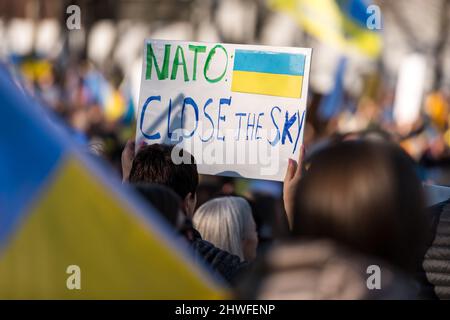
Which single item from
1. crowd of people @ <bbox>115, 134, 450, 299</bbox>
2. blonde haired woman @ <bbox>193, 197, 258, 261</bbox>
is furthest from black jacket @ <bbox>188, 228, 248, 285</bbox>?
crowd of people @ <bbox>115, 134, 450, 299</bbox>

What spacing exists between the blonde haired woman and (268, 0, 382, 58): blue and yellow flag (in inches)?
205

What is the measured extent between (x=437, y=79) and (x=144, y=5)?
7.63 metres

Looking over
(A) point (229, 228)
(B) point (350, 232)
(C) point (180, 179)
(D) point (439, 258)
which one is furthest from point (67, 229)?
(A) point (229, 228)

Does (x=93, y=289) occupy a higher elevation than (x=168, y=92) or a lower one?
lower

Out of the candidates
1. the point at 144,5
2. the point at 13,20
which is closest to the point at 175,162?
the point at 13,20

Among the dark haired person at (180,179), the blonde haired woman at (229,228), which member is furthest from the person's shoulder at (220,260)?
the blonde haired woman at (229,228)

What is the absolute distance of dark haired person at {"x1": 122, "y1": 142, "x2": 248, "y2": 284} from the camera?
11.5ft

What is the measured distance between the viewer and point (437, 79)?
26.8 meters

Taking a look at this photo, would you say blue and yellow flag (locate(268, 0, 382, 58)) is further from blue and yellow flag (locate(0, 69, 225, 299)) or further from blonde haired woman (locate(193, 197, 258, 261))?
blue and yellow flag (locate(0, 69, 225, 299))

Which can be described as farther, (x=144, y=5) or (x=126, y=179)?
(x=144, y=5)

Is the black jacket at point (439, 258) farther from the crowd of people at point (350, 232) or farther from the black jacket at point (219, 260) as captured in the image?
the crowd of people at point (350, 232)

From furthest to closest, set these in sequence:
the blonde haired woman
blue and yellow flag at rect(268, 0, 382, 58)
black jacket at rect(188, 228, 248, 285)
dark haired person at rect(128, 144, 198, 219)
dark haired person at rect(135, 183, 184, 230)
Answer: blue and yellow flag at rect(268, 0, 382, 58) → the blonde haired woman → dark haired person at rect(128, 144, 198, 219) → black jacket at rect(188, 228, 248, 285) → dark haired person at rect(135, 183, 184, 230)

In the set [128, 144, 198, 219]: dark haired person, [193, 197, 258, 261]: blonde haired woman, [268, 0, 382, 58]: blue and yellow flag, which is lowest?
[193, 197, 258, 261]: blonde haired woman
